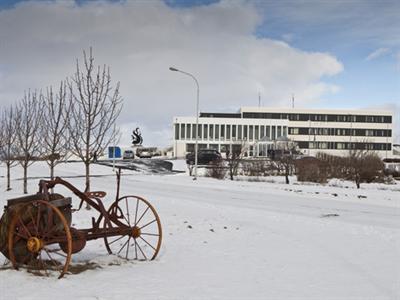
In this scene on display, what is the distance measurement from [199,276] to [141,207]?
7095mm

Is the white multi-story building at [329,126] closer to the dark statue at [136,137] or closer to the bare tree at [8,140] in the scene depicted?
the dark statue at [136,137]

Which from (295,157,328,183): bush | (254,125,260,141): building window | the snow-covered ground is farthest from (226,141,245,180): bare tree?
(254,125,260,141): building window

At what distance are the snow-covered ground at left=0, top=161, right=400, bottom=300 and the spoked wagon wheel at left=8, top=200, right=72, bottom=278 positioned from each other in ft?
0.85

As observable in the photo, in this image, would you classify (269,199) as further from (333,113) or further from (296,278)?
(333,113)

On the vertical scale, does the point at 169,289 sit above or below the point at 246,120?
below

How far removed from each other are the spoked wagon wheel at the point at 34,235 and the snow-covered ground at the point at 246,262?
26 centimetres

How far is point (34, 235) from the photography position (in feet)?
19.8

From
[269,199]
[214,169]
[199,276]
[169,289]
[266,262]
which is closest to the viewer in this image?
[169,289]

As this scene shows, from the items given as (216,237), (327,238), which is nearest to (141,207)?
(216,237)

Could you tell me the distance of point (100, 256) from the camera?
7145 millimetres

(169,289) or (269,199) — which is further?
(269,199)

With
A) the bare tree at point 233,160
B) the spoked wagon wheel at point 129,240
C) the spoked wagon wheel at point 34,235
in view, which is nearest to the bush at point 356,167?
the bare tree at point 233,160

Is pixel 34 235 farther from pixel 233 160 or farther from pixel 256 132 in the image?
pixel 256 132

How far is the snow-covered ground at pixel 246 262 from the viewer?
539cm
